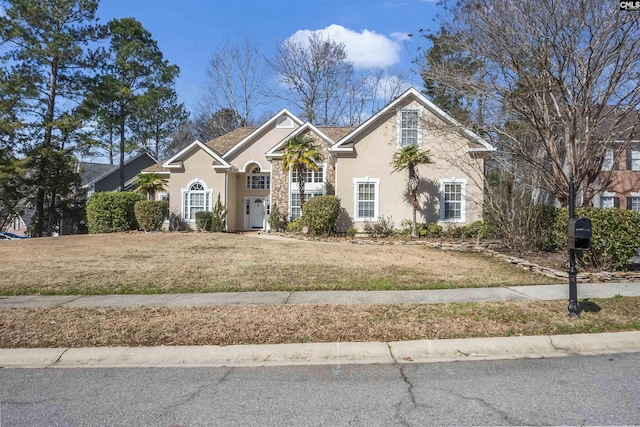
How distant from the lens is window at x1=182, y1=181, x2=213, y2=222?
23797mm

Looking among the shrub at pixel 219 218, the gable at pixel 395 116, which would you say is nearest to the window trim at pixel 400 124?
the gable at pixel 395 116

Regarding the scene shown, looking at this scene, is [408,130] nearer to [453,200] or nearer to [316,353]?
[453,200]

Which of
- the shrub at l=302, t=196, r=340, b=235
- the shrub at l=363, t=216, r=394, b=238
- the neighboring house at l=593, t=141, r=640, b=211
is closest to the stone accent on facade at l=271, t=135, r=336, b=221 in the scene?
the shrub at l=302, t=196, r=340, b=235

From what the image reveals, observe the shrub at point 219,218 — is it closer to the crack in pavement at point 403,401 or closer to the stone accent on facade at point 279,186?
the stone accent on facade at point 279,186

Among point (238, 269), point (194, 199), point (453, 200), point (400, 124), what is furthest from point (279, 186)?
point (238, 269)

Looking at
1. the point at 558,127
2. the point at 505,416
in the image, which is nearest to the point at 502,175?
the point at 558,127

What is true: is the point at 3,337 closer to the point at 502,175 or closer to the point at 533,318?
the point at 533,318

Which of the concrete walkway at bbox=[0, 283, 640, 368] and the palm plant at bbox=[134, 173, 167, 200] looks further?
the palm plant at bbox=[134, 173, 167, 200]

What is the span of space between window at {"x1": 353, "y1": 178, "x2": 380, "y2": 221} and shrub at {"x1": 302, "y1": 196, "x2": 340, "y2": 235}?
1.20 metres

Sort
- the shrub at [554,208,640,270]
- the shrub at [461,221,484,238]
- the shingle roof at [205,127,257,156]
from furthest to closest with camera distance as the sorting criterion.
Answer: the shingle roof at [205,127,257,156], the shrub at [461,221,484,238], the shrub at [554,208,640,270]

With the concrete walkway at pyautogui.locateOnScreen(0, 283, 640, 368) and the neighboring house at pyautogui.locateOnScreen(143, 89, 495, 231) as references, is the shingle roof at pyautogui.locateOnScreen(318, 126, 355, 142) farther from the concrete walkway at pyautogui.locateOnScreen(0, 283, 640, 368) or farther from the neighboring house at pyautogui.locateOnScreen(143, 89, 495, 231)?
the concrete walkway at pyautogui.locateOnScreen(0, 283, 640, 368)

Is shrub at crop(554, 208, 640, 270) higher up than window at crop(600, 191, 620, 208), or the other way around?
window at crop(600, 191, 620, 208)

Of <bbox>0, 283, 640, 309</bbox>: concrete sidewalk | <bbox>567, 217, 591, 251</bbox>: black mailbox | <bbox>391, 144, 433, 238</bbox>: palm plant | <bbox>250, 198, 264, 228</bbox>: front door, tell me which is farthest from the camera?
<bbox>250, 198, 264, 228</bbox>: front door

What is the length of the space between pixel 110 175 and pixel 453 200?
32.4 meters
